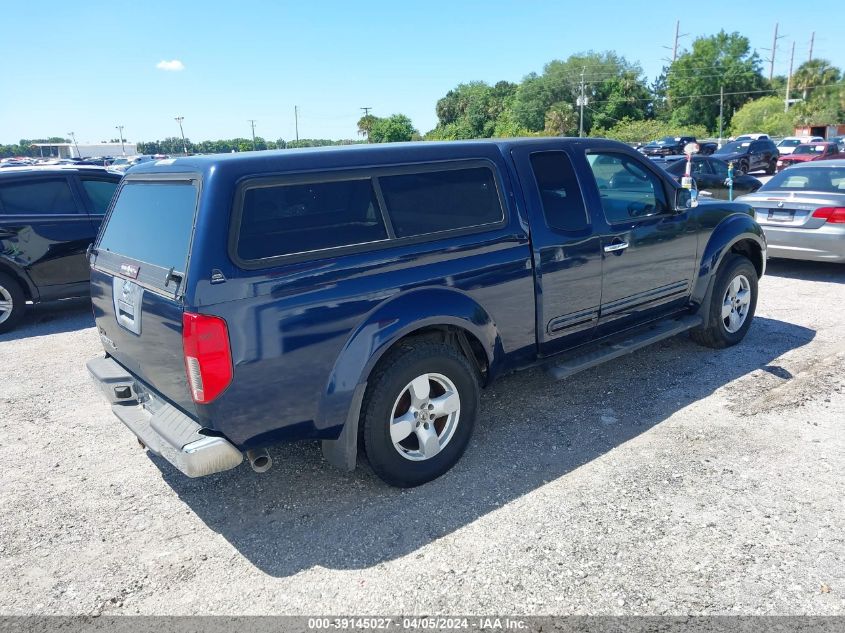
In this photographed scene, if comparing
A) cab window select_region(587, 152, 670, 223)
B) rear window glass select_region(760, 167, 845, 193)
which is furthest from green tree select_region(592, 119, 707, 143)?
cab window select_region(587, 152, 670, 223)

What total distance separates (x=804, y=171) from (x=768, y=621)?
8.29m

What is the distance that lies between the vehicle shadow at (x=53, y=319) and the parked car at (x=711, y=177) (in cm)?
1316

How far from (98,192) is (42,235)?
94 cm

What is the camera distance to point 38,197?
7.55 metres

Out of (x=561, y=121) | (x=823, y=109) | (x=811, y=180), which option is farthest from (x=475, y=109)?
(x=811, y=180)

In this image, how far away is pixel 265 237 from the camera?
3035 mm

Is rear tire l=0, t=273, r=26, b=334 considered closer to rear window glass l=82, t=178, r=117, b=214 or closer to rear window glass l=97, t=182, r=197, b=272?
rear window glass l=82, t=178, r=117, b=214

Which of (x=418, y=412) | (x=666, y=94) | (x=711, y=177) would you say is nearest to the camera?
(x=418, y=412)

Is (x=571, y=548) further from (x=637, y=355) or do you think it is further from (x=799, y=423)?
(x=637, y=355)

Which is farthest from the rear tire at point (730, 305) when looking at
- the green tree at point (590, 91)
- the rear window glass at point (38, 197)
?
the green tree at point (590, 91)

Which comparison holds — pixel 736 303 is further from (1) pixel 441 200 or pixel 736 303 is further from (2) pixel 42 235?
(2) pixel 42 235

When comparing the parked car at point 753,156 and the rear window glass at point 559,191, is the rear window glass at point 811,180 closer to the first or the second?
the rear window glass at point 559,191

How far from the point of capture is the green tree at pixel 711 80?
80.3 metres

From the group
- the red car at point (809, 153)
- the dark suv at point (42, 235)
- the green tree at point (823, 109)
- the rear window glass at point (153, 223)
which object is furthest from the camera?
the green tree at point (823, 109)
